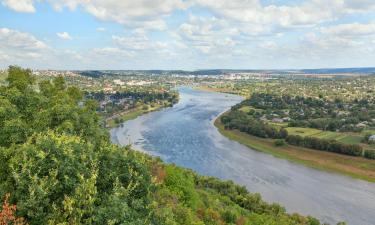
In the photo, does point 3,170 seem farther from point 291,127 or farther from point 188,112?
point 188,112

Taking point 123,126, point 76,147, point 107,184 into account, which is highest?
point 76,147

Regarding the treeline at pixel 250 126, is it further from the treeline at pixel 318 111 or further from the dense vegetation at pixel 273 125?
the treeline at pixel 318 111

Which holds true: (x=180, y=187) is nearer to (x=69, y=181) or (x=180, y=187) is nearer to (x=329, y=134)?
(x=69, y=181)

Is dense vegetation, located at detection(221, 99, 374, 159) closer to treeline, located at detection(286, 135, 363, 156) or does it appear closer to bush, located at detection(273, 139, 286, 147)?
treeline, located at detection(286, 135, 363, 156)

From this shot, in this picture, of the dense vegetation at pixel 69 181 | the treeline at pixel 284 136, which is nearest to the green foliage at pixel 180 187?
the dense vegetation at pixel 69 181

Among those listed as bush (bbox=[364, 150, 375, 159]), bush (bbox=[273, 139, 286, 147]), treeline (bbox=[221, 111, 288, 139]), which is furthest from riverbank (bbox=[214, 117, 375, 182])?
treeline (bbox=[221, 111, 288, 139])

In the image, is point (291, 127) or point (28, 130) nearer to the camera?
point (28, 130)

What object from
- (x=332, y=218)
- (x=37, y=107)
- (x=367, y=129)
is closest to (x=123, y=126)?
(x=367, y=129)

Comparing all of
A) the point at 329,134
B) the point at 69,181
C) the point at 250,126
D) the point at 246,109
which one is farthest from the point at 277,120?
the point at 69,181
